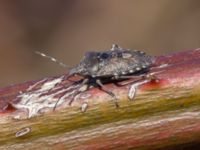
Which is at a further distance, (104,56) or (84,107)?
(104,56)

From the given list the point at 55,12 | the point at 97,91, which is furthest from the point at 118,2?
the point at 97,91

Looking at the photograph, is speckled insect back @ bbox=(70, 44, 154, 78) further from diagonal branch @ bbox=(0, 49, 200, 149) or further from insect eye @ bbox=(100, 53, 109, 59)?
diagonal branch @ bbox=(0, 49, 200, 149)

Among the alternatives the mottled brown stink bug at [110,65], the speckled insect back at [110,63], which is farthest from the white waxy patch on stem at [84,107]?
the speckled insect back at [110,63]

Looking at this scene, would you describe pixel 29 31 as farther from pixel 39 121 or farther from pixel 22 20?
pixel 39 121

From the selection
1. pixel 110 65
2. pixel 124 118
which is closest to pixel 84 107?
pixel 124 118

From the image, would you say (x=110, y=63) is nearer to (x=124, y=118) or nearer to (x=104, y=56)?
(x=104, y=56)

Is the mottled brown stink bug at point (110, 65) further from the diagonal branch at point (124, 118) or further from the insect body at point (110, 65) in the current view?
the diagonal branch at point (124, 118)
